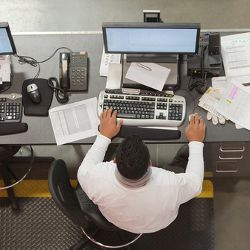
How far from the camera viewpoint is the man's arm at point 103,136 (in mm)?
1962

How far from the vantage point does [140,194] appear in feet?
5.60

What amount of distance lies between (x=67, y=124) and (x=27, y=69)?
0.43 m

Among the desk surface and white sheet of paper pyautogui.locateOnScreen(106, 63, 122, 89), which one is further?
white sheet of paper pyautogui.locateOnScreen(106, 63, 122, 89)

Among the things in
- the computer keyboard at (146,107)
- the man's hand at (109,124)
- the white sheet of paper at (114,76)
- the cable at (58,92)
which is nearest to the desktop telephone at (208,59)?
the computer keyboard at (146,107)

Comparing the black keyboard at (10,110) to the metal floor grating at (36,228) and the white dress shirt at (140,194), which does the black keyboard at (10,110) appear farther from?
the metal floor grating at (36,228)

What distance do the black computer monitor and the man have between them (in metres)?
0.73

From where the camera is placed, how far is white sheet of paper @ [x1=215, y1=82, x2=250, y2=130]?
206 centimetres

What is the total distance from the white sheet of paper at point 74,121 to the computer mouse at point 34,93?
3.7 inches

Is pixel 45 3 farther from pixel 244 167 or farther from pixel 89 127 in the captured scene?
pixel 244 167

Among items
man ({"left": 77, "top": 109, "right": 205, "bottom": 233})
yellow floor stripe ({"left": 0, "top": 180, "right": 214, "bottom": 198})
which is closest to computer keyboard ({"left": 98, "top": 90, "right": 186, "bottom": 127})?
man ({"left": 77, "top": 109, "right": 205, "bottom": 233})

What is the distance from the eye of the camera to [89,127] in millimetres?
2129

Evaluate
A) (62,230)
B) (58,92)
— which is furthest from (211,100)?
(62,230)

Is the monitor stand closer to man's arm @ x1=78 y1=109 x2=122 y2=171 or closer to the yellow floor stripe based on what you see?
man's arm @ x1=78 y1=109 x2=122 y2=171

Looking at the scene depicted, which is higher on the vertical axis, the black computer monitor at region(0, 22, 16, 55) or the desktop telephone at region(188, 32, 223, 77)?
A: the black computer monitor at region(0, 22, 16, 55)
